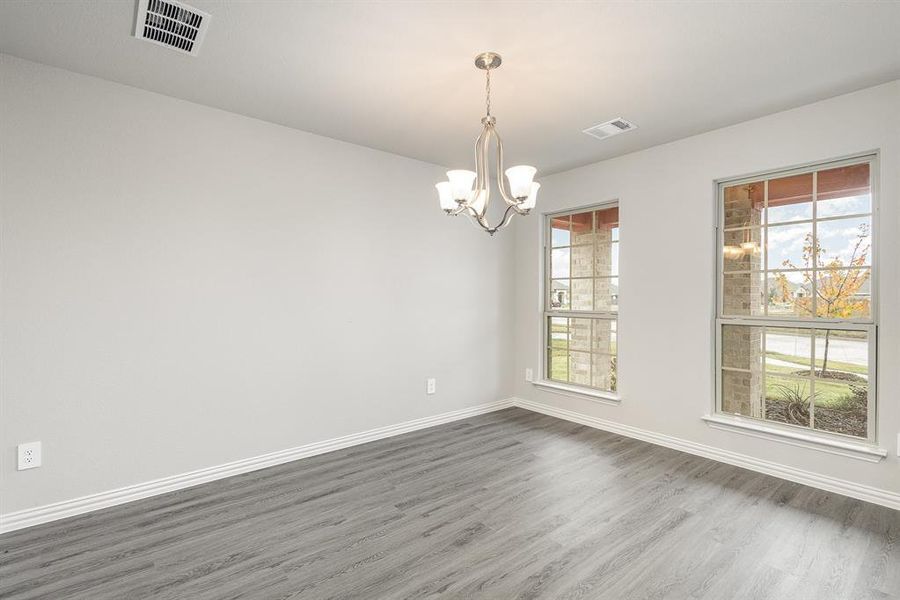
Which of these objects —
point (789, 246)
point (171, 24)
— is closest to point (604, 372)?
point (789, 246)

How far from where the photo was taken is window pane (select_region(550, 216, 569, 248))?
180 inches

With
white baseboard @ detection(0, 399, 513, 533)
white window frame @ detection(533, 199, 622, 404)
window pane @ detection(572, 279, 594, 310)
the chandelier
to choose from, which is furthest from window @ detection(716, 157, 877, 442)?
white baseboard @ detection(0, 399, 513, 533)

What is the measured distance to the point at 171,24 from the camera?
6.88 feet

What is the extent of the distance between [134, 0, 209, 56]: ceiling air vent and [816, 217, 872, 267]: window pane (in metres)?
3.86

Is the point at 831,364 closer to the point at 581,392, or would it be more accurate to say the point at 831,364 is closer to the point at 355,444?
the point at 581,392

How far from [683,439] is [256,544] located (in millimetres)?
3148

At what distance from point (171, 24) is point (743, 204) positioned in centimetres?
383

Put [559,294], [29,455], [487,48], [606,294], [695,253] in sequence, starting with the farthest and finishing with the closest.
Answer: [559,294]
[606,294]
[695,253]
[29,455]
[487,48]

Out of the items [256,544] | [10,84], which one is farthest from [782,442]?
[10,84]

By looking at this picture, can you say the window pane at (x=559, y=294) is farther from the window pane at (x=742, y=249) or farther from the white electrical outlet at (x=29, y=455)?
the white electrical outlet at (x=29, y=455)

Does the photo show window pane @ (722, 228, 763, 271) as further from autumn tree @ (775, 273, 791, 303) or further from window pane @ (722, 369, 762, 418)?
window pane @ (722, 369, 762, 418)

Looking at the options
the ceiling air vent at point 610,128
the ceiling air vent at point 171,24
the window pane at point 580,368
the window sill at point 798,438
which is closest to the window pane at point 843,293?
the window sill at point 798,438

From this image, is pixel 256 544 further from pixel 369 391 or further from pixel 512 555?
pixel 369 391

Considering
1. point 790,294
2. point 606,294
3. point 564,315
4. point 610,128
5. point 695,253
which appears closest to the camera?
point 790,294
